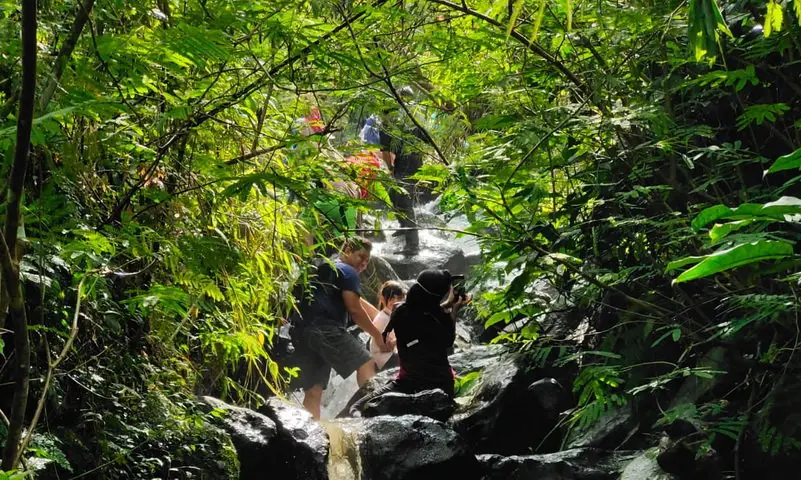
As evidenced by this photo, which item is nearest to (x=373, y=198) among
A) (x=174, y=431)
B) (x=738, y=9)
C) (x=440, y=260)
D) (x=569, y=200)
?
(x=569, y=200)

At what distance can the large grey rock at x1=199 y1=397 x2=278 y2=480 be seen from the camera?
188 inches

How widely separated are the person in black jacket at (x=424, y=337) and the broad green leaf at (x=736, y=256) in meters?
5.22

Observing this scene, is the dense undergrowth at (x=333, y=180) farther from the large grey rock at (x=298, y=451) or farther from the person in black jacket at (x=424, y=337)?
the person in black jacket at (x=424, y=337)

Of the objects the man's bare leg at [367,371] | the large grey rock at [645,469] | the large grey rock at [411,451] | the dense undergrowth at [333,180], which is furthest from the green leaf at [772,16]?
the man's bare leg at [367,371]

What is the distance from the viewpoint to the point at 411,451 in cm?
529

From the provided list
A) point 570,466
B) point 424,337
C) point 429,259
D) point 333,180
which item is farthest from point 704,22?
point 429,259

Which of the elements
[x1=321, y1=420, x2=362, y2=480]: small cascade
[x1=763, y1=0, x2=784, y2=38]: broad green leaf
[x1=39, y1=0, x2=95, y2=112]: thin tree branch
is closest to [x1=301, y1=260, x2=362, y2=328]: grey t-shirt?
[x1=321, y1=420, x2=362, y2=480]: small cascade

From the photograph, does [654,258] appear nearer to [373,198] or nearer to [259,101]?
[373,198]

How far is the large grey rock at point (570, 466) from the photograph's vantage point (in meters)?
4.65

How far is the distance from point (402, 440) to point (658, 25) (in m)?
3.17

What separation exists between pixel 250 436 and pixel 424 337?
1.85 meters

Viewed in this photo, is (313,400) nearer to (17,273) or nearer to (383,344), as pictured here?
(383,344)

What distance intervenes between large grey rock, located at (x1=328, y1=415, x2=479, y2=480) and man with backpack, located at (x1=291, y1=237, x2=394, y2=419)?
1440 millimetres

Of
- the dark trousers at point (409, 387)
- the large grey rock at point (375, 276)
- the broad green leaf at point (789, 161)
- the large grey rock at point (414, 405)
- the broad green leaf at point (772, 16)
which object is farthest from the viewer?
the large grey rock at point (375, 276)
